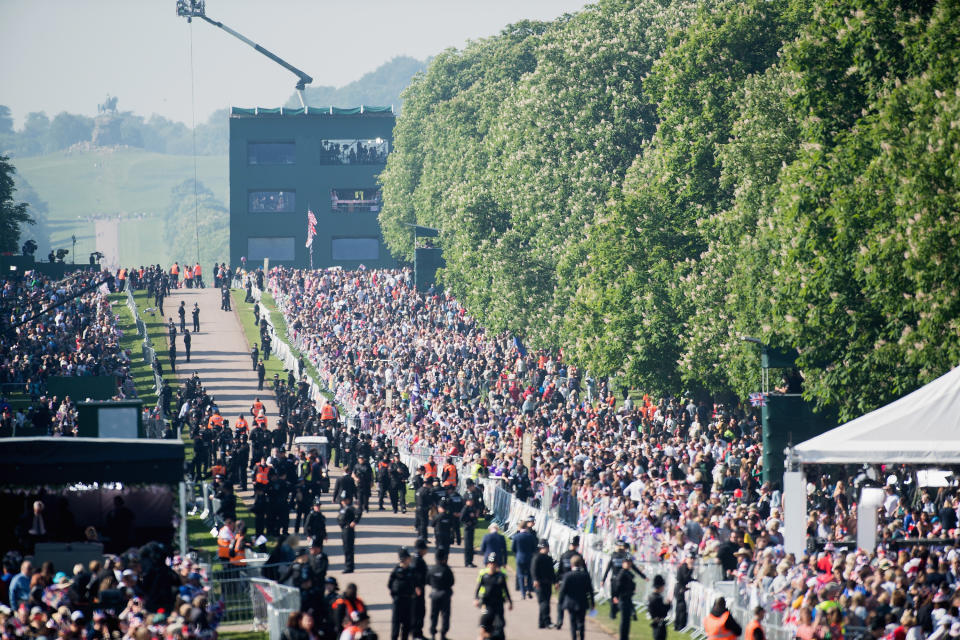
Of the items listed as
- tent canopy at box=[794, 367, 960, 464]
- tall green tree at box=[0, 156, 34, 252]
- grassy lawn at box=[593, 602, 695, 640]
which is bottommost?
grassy lawn at box=[593, 602, 695, 640]

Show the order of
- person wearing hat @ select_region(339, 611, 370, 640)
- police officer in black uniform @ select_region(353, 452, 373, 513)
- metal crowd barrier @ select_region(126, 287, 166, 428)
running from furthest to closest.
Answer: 1. metal crowd barrier @ select_region(126, 287, 166, 428)
2. police officer in black uniform @ select_region(353, 452, 373, 513)
3. person wearing hat @ select_region(339, 611, 370, 640)

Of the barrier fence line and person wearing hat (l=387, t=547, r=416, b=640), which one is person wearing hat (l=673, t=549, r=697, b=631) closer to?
the barrier fence line

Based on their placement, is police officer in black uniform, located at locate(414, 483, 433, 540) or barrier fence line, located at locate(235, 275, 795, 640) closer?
barrier fence line, located at locate(235, 275, 795, 640)

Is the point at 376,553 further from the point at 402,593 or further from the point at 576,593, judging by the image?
the point at 576,593

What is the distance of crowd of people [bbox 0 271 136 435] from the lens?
4725cm

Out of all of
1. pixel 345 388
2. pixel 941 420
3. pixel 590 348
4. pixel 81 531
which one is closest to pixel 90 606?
pixel 81 531

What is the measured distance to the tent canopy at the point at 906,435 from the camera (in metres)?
25.3

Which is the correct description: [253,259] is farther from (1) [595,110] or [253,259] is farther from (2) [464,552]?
(2) [464,552]

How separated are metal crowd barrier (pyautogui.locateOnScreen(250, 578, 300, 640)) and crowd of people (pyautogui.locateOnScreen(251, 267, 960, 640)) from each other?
671cm

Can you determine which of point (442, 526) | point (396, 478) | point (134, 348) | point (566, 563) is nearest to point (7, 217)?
point (134, 348)

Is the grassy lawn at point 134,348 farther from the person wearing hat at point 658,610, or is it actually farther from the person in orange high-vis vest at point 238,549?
the person wearing hat at point 658,610

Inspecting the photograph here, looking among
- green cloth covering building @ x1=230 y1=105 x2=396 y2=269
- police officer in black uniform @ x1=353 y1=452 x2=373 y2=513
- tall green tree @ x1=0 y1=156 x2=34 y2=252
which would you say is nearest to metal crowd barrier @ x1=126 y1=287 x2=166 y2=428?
tall green tree @ x1=0 y1=156 x2=34 y2=252

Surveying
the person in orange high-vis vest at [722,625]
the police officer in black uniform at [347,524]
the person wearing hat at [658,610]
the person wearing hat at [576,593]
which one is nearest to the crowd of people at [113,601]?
the police officer in black uniform at [347,524]

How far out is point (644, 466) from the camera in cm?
3503
